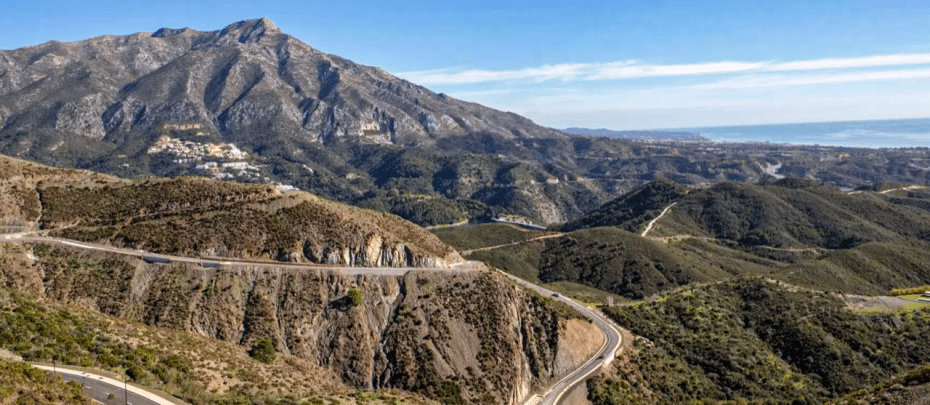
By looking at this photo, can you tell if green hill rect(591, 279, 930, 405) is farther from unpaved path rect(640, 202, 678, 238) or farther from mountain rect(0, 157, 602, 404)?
unpaved path rect(640, 202, 678, 238)

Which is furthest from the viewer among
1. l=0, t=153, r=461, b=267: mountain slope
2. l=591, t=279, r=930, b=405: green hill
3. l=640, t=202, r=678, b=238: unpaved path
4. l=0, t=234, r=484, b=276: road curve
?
l=640, t=202, r=678, b=238: unpaved path

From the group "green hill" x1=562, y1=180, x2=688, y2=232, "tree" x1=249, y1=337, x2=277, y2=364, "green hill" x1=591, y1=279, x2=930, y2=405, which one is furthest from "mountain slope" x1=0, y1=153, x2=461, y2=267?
"green hill" x1=562, y1=180, x2=688, y2=232

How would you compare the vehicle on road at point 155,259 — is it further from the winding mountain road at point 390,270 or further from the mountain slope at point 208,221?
the mountain slope at point 208,221

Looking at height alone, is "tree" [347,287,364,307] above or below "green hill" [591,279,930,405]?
above

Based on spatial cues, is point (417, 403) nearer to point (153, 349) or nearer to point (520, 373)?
point (520, 373)

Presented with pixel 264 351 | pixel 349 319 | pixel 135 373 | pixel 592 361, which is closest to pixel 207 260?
pixel 264 351

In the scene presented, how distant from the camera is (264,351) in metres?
53.8

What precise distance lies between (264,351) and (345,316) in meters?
8.72

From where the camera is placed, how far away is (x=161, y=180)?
76.4 metres

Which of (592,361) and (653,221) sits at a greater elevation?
(653,221)

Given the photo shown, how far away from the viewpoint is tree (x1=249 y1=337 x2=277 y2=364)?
52.8 m

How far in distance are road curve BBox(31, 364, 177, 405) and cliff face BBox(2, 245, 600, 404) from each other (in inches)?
741

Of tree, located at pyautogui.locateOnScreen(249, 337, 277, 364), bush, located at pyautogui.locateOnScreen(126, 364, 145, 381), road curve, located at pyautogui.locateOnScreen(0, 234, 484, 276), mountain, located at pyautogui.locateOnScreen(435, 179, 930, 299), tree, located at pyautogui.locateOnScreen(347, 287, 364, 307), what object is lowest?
mountain, located at pyautogui.locateOnScreen(435, 179, 930, 299)

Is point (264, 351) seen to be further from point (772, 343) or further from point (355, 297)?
point (772, 343)
